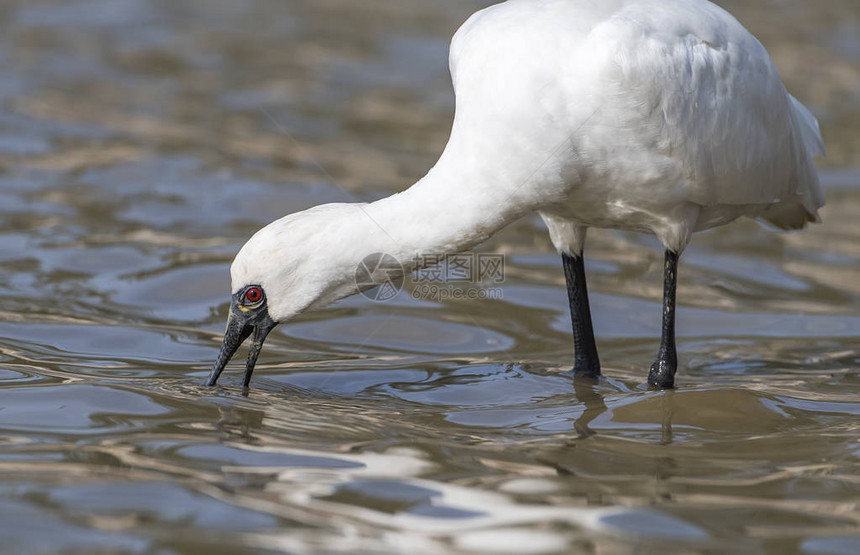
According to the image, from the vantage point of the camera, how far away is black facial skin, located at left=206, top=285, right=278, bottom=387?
793 centimetres

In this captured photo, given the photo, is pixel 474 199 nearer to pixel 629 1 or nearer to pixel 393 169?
pixel 629 1

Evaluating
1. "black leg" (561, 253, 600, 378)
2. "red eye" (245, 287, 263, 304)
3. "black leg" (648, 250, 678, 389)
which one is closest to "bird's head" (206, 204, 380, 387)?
"red eye" (245, 287, 263, 304)

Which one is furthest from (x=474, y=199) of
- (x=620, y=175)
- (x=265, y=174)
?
(x=265, y=174)

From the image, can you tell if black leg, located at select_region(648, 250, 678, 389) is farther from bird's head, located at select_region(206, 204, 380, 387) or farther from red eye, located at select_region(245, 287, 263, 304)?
red eye, located at select_region(245, 287, 263, 304)

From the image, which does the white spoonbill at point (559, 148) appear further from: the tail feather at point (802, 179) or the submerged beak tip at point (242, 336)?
the tail feather at point (802, 179)

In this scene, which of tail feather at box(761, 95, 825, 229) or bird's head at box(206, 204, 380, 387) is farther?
tail feather at box(761, 95, 825, 229)

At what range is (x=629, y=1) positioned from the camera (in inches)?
318

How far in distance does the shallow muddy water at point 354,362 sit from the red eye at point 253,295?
0.62 m

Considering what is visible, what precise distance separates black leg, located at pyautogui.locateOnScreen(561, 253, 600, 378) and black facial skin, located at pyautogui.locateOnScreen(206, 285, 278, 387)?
2.30 meters

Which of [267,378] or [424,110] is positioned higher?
[424,110]

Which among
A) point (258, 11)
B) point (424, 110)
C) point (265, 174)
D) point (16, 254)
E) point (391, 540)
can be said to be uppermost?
point (258, 11)

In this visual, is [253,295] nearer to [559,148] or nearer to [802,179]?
[559,148]

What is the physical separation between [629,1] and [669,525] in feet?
12.3

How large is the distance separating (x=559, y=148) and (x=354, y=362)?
2665 millimetres
